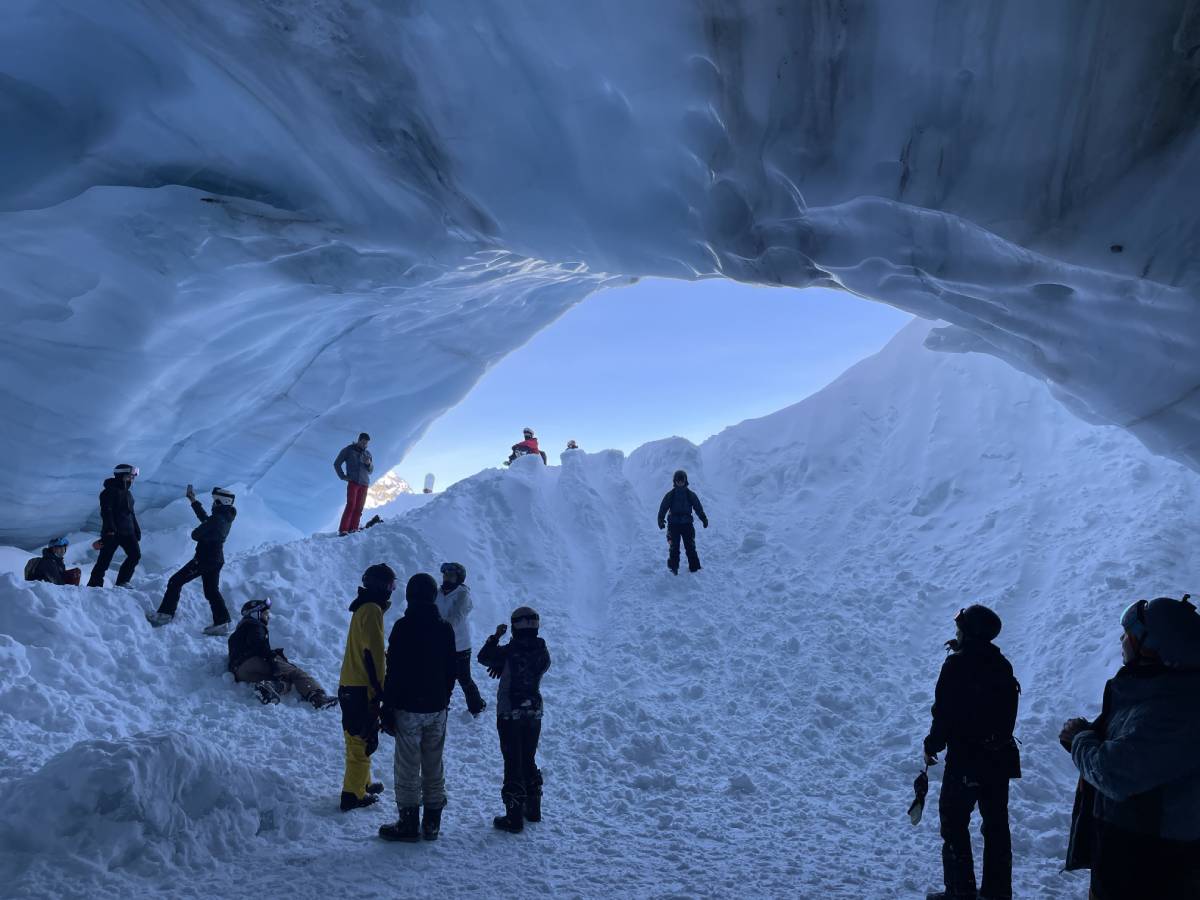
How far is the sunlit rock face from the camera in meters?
3.31

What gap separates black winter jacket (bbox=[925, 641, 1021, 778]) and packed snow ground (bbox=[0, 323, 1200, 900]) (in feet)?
3.36

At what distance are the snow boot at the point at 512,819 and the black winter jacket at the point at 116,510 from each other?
5.82 m

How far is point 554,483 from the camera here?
1370cm

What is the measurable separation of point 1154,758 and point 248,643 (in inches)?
259

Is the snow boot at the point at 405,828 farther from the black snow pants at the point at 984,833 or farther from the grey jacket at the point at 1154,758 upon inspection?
the grey jacket at the point at 1154,758

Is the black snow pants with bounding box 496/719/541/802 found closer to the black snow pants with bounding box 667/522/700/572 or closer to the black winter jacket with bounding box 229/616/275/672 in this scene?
the black winter jacket with bounding box 229/616/275/672

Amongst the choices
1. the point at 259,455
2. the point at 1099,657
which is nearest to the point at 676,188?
the point at 1099,657

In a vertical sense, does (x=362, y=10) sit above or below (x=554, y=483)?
above

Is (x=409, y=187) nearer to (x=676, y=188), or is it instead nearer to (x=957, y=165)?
(x=676, y=188)

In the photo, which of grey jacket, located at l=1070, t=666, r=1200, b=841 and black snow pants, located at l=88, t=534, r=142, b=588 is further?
black snow pants, located at l=88, t=534, r=142, b=588

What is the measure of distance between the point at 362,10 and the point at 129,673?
565cm

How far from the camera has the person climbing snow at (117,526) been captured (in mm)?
7570

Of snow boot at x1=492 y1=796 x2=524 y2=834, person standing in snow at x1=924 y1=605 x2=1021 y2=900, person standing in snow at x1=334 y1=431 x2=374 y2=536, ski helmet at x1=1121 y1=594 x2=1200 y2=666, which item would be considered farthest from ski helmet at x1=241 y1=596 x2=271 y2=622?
ski helmet at x1=1121 y1=594 x2=1200 y2=666

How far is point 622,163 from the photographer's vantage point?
4887 mm
